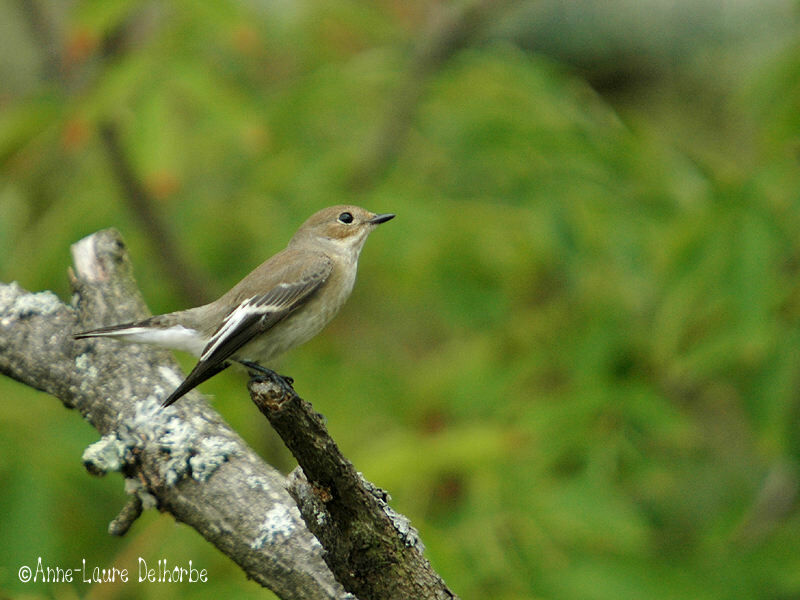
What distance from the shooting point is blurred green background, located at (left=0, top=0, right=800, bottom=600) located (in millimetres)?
3715

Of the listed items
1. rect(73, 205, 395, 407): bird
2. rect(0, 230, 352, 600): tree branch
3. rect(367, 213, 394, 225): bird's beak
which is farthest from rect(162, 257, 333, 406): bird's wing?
rect(367, 213, 394, 225): bird's beak

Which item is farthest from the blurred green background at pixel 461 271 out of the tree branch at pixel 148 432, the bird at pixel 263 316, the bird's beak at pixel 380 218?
the tree branch at pixel 148 432

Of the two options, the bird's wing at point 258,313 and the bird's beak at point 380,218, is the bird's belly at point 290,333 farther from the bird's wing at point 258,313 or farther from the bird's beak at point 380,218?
the bird's beak at point 380,218

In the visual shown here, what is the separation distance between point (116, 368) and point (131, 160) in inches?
80.5

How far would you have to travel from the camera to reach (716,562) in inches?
144

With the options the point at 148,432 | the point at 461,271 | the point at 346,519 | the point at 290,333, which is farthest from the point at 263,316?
the point at 461,271

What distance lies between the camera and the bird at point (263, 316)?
329cm

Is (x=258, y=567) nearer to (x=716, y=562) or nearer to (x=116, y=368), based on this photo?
(x=116, y=368)

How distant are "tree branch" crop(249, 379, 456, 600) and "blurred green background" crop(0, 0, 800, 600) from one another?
2.71 feet

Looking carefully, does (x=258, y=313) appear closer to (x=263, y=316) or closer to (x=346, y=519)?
(x=263, y=316)

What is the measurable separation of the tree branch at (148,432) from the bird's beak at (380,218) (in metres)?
1.31

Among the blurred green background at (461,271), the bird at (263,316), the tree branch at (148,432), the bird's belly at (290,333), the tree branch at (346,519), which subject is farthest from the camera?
the blurred green background at (461,271)

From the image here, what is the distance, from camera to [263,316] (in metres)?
3.53

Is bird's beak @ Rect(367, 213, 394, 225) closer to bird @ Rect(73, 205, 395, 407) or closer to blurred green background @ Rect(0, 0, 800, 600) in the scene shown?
blurred green background @ Rect(0, 0, 800, 600)
